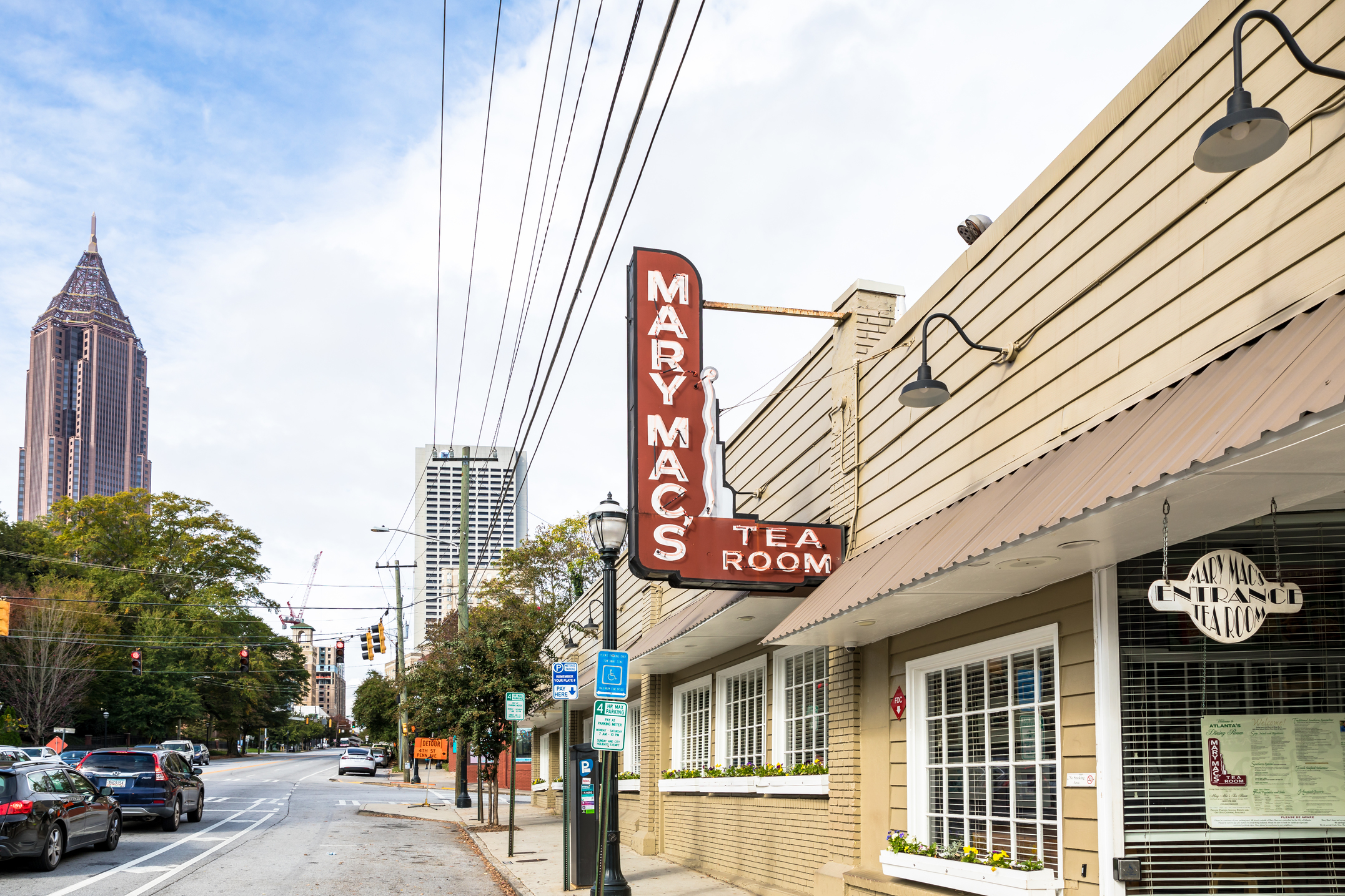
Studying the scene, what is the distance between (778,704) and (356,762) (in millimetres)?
48806

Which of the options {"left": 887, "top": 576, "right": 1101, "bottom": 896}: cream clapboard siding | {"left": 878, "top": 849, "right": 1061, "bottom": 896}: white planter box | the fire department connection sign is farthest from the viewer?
the fire department connection sign

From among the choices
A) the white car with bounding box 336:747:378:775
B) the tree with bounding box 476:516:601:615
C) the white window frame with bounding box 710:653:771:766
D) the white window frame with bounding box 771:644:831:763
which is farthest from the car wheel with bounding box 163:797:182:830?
the white car with bounding box 336:747:378:775

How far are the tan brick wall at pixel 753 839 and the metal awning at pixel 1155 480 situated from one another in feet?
13.6

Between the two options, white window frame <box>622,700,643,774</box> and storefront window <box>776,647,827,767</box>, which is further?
white window frame <box>622,700,643,774</box>

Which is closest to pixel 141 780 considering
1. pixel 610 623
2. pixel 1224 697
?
pixel 610 623

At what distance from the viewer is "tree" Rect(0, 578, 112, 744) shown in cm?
5600

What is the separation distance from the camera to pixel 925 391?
799 centimetres

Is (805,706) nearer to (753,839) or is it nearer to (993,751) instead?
(753,839)

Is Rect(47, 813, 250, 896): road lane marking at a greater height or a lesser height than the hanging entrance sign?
lesser

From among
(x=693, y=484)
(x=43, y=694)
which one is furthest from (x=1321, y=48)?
(x=43, y=694)

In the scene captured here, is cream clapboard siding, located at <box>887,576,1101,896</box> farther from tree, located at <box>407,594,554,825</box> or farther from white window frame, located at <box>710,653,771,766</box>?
tree, located at <box>407,594,554,825</box>

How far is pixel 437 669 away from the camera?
2669 cm

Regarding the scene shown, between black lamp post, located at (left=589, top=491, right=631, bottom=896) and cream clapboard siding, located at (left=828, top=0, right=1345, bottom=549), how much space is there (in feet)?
9.47

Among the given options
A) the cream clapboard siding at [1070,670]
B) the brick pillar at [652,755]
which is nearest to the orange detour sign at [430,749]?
the brick pillar at [652,755]
